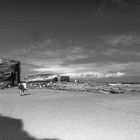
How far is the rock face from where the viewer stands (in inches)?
1837

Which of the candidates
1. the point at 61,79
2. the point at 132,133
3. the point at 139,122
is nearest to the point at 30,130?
the point at 132,133

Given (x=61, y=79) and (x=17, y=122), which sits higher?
(x=61, y=79)

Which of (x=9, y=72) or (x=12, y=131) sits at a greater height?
(x=9, y=72)

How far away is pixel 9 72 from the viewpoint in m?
47.5

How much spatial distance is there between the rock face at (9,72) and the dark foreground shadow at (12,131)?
124ft

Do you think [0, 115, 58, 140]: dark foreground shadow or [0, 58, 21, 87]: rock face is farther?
[0, 58, 21, 87]: rock face

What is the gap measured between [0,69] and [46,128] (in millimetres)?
41701

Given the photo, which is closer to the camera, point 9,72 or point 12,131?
point 12,131

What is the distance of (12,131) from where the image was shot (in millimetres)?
8023

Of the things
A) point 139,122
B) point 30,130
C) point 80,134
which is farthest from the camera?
point 139,122

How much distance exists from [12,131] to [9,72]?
136 feet

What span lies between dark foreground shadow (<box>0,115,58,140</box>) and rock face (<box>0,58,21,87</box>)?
3791 cm

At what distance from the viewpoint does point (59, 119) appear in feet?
33.0

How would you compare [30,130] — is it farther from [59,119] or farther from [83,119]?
[83,119]
